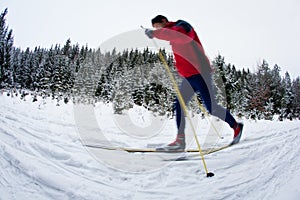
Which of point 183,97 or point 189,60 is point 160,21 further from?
point 183,97

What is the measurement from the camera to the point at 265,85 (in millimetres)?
18094

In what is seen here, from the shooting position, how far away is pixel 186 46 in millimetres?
2477

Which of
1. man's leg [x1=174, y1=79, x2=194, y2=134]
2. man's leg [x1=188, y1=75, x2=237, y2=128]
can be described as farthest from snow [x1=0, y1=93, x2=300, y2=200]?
man's leg [x1=174, y1=79, x2=194, y2=134]

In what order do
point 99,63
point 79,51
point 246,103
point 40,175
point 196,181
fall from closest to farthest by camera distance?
point 40,175
point 196,181
point 246,103
point 99,63
point 79,51

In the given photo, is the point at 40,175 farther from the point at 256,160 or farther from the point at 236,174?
the point at 256,160

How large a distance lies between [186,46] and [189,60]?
0.19 m

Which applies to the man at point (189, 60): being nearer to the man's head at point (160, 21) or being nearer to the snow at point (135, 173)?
the man's head at point (160, 21)

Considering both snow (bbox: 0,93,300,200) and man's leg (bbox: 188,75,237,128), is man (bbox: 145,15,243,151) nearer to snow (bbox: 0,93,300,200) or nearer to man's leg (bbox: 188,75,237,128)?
man's leg (bbox: 188,75,237,128)

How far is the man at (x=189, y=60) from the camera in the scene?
238 centimetres

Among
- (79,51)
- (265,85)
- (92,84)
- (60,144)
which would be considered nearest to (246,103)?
(265,85)

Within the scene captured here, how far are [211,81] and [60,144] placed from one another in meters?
2.13

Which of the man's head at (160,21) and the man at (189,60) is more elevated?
the man's head at (160,21)

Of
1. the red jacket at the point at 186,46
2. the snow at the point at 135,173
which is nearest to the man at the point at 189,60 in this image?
the red jacket at the point at 186,46

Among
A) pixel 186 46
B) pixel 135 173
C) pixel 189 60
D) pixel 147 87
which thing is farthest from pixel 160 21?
pixel 147 87
